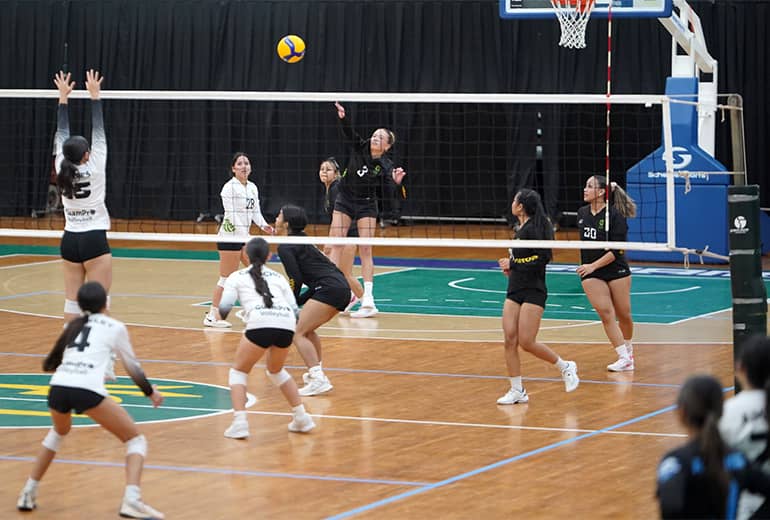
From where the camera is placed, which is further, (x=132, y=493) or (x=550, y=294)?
(x=550, y=294)

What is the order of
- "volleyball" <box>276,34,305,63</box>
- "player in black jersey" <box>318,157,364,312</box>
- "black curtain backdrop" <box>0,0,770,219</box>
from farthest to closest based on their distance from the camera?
"black curtain backdrop" <box>0,0,770,219</box>, "volleyball" <box>276,34,305,63</box>, "player in black jersey" <box>318,157,364,312</box>

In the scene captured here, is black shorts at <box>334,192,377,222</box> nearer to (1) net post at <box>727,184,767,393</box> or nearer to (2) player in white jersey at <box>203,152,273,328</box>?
(2) player in white jersey at <box>203,152,273,328</box>

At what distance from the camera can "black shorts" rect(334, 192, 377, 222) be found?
14703 millimetres

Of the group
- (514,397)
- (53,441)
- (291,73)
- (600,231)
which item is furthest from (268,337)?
(291,73)

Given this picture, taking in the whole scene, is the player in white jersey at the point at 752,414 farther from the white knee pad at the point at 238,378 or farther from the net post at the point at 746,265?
the white knee pad at the point at 238,378

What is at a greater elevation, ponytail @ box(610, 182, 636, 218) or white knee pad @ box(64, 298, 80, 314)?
ponytail @ box(610, 182, 636, 218)

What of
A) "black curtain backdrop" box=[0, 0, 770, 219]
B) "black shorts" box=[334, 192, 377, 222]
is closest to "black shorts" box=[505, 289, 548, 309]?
"black shorts" box=[334, 192, 377, 222]

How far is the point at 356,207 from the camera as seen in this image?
579 inches

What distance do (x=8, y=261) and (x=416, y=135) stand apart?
8.36 m

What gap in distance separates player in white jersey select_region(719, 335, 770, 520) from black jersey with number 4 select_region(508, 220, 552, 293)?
5128 mm

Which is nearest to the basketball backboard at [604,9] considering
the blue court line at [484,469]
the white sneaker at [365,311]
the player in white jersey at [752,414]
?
the white sneaker at [365,311]

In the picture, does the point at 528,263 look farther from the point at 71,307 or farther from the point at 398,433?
the point at 71,307

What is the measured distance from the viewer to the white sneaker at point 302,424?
927 cm

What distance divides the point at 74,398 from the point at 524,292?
4.43 metres
